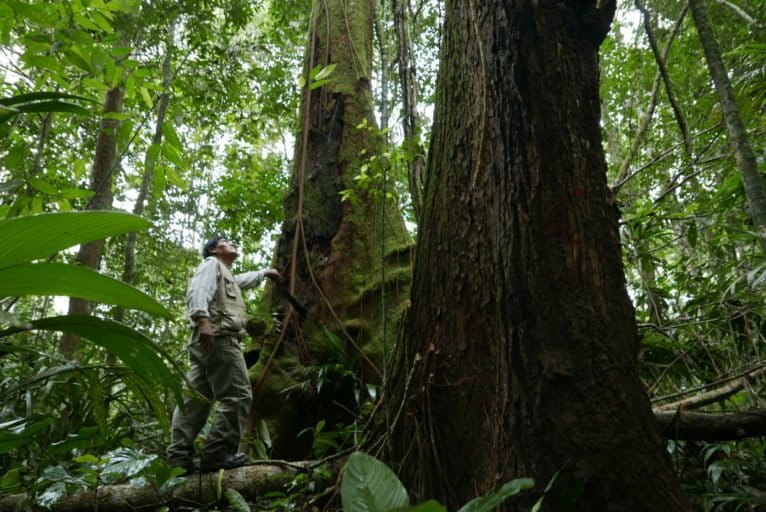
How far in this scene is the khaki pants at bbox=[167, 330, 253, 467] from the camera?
3.77 metres

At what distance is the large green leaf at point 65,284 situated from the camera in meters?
0.66

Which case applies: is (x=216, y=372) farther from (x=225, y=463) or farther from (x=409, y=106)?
(x=409, y=106)

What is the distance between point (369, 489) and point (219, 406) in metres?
3.55

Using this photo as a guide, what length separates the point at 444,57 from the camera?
233 cm

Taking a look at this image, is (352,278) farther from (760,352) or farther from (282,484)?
(760,352)

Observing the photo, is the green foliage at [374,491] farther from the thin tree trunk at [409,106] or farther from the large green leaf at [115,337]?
the thin tree trunk at [409,106]

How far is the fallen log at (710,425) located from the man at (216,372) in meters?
2.54

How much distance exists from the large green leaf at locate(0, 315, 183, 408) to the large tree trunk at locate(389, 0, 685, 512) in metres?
1.10

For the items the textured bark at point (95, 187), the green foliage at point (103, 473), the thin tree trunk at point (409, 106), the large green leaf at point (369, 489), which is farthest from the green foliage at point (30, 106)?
the textured bark at point (95, 187)

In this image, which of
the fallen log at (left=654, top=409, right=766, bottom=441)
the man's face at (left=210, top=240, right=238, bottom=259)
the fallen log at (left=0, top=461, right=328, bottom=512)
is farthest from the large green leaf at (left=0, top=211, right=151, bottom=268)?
the man's face at (left=210, top=240, right=238, bottom=259)

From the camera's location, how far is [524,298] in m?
1.69

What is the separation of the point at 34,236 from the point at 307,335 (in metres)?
4.46

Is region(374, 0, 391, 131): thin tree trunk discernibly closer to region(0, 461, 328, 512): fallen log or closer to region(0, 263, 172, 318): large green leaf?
region(0, 461, 328, 512): fallen log

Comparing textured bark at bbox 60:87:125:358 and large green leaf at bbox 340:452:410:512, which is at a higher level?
textured bark at bbox 60:87:125:358
